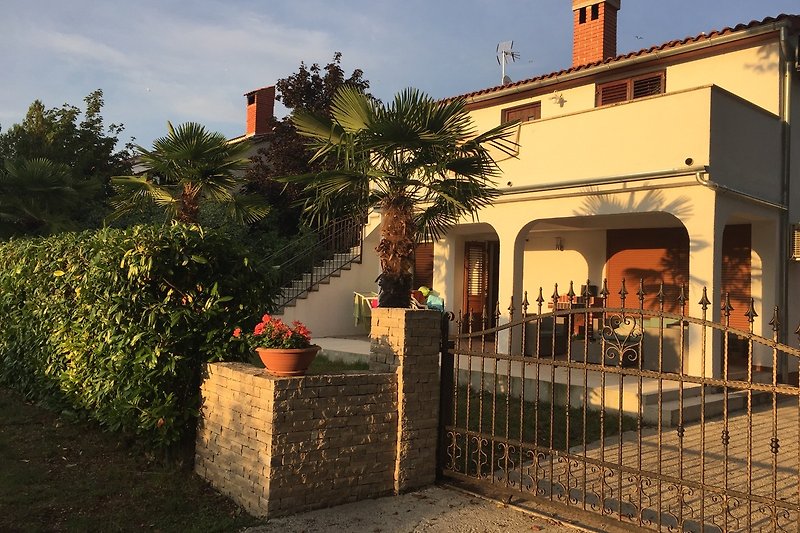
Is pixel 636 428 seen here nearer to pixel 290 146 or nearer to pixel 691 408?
pixel 691 408

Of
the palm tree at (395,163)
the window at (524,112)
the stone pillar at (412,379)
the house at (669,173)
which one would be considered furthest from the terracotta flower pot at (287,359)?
the window at (524,112)

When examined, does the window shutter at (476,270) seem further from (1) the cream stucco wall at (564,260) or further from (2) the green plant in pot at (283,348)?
(2) the green plant in pot at (283,348)

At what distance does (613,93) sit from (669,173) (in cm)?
387

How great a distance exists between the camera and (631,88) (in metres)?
11.9

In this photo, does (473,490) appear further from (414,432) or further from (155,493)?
(155,493)

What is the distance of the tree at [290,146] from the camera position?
1912 cm

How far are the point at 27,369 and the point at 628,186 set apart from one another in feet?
27.8

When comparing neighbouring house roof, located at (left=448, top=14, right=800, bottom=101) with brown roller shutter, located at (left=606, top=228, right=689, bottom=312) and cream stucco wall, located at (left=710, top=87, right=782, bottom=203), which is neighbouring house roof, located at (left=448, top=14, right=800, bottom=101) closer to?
cream stucco wall, located at (left=710, top=87, right=782, bottom=203)

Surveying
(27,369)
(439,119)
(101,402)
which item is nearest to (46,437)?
(101,402)

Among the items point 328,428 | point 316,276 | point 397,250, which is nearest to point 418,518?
point 328,428

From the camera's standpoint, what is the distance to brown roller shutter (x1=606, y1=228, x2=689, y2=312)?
478 inches

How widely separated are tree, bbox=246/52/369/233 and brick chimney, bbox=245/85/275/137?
299 centimetres

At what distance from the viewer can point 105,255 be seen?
5781 millimetres

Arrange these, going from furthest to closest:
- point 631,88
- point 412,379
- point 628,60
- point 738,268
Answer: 1. point 631,88
2. point 628,60
3. point 738,268
4. point 412,379
